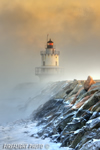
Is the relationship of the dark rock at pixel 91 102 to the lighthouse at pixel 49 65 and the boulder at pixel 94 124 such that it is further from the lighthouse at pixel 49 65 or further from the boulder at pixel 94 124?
the lighthouse at pixel 49 65

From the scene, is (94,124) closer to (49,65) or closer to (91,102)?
(91,102)

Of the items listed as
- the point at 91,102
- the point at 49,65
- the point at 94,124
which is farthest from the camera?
the point at 49,65

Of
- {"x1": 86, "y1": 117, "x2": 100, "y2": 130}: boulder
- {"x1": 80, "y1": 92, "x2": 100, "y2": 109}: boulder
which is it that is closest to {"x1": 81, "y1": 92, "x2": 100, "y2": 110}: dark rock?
{"x1": 80, "y1": 92, "x2": 100, "y2": 109}: boulder

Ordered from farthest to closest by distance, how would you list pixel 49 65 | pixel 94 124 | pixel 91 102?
pixel 49 65
pixel 91 102
pixel 94 124

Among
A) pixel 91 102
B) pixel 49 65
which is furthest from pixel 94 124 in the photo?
pixel 49 65

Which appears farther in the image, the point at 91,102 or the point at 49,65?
the point at 49,65

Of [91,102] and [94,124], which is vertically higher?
[91,102]

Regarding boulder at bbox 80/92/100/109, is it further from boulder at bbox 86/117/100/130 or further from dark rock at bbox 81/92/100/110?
boulder at bbox 86/117/100/130

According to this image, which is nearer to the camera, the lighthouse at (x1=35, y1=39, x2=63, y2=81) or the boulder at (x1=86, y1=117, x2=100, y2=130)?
the boulder at (x1=86, y1=117, x2=100, y2=130)

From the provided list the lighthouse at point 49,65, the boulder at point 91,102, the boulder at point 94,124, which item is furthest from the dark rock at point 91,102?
the lighthouse at point 49,65

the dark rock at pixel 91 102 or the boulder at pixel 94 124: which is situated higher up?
the dark rock at pixel 91 102

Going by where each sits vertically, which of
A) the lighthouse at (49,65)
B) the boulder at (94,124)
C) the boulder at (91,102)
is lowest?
the boulder at (94,124)

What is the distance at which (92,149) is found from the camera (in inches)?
207

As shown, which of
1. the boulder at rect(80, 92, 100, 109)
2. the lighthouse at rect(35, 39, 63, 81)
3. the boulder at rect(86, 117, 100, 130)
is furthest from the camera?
the lighthouse at rect(35, 39, 63, 81)
